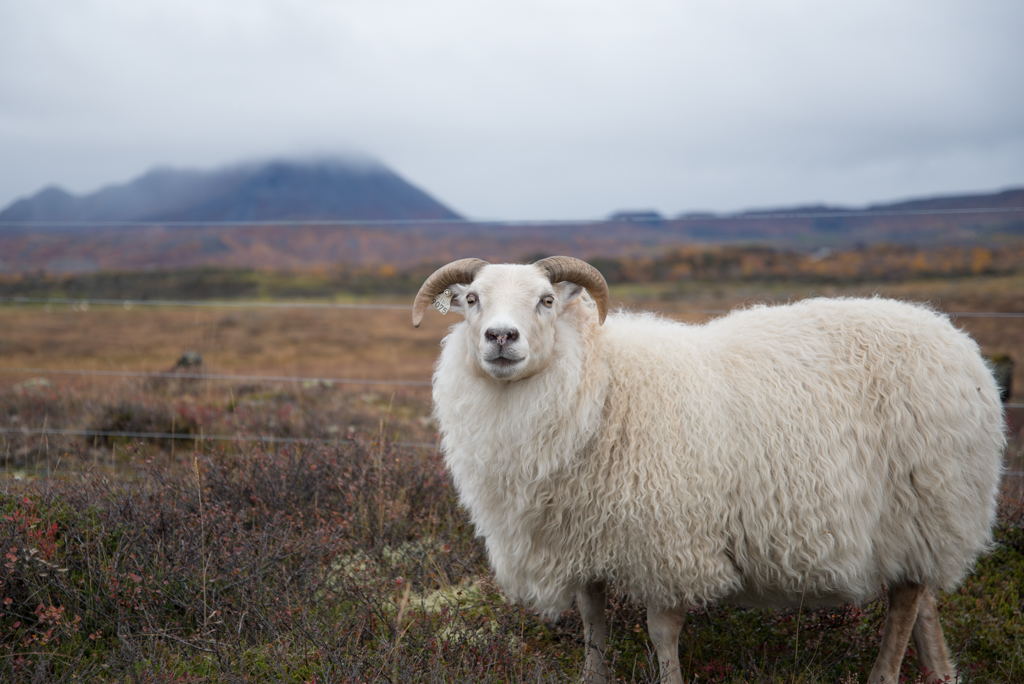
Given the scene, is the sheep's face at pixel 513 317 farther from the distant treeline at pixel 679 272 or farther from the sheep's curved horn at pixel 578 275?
the distant treeline at pixel 679 272

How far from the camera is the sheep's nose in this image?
9.75 ft

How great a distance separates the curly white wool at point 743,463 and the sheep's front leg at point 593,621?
139 millimetres

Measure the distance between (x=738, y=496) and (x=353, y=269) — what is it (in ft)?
144

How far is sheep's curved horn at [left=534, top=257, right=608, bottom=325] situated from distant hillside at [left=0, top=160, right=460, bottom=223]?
96.6 m

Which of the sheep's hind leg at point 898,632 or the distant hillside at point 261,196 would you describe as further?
the distant hillside at point 261,196

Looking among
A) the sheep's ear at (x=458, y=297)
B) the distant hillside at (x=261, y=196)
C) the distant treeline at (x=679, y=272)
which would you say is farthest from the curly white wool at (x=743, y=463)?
the distant hillside at (x=261, y=196)

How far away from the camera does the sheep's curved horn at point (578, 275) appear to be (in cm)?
336

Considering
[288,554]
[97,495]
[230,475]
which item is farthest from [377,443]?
[97,495]

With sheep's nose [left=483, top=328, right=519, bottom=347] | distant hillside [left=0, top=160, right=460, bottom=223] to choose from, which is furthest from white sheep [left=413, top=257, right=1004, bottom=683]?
distant hillside [left=0, top=160, right=460, bottom=223]

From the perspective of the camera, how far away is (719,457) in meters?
3.09

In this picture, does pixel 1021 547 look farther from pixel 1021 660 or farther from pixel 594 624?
pixel 594 624

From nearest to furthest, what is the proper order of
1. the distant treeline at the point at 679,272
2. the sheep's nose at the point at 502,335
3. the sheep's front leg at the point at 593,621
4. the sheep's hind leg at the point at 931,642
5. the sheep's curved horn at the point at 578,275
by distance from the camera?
the sheep's nose at the point at 502,335, the sheep's front leg at the point at 593,621, the sheep's curved horn at the point at 578,275, the sheep's hind leg at the point at 931,642, the distant treeline at the point at 679,272

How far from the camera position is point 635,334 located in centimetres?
357

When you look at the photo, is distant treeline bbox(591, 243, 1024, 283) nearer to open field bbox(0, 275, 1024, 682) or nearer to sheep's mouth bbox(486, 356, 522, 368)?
open field bbox(0, 275, 1024, 682)
